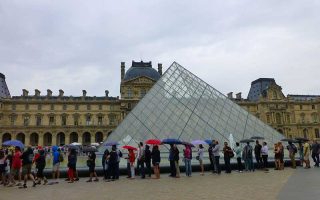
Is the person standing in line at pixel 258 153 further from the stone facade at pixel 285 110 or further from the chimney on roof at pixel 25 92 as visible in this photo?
the chimney on roof at pixel 25 92

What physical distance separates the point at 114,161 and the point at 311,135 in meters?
60.3

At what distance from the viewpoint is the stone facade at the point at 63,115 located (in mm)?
52594

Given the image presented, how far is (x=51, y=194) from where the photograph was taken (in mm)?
7023

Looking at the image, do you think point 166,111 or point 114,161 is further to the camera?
point 166,111

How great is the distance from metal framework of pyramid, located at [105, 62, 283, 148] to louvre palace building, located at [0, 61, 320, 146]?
105ft

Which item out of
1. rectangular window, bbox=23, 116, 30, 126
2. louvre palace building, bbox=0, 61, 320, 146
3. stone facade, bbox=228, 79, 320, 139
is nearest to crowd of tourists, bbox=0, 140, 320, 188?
louvre palace building, bbox=0, 61, 320, 146

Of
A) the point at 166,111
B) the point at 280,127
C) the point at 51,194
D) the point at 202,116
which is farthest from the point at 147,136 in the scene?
the point at 280,127

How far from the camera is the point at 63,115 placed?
5431 centimetres

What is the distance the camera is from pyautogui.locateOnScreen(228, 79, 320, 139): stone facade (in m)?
59.6

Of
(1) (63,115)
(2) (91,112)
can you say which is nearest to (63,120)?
(1) (63,115)

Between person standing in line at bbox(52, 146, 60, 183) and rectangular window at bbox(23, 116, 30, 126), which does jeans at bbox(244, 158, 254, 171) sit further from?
rectangular window at bbox(23, 116, 30, 126)

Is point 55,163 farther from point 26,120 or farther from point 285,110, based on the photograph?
point 285,110

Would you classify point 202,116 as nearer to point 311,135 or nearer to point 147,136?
point 147,136

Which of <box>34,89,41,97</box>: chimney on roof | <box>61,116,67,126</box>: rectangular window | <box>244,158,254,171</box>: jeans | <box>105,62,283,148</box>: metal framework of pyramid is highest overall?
<box>34,89,41,97</box>: chimney on roof
